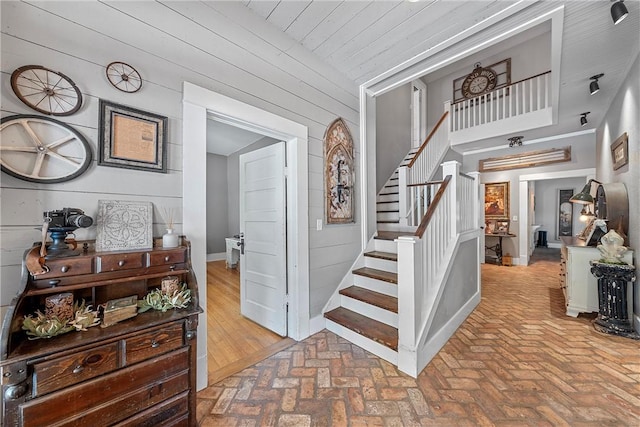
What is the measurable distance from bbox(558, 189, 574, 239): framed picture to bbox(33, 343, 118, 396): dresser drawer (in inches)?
481

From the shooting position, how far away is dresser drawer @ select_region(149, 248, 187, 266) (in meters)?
1.33

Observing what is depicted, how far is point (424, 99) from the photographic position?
6703 mm

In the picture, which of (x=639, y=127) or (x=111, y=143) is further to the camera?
(x=639, y=127)

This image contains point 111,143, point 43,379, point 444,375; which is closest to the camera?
point 43,379

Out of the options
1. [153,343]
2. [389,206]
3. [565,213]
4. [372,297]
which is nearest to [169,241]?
[153,343]

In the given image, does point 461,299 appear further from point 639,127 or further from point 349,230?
point 639,127

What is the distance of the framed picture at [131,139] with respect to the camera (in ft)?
4.59

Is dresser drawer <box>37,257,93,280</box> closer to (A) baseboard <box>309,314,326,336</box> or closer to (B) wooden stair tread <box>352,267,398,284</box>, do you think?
(A) baseboard <box>309,314,326,336</box>

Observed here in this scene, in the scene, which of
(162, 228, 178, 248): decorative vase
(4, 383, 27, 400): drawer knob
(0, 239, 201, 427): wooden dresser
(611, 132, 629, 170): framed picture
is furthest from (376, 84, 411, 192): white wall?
(4, 383, 27, 400): drawer knob

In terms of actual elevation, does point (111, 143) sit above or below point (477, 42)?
below

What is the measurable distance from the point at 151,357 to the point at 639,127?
4.46 meters

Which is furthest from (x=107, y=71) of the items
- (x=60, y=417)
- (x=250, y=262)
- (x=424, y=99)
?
(x=424, y=99)

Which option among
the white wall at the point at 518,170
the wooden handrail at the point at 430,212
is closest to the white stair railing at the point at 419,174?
the wooden handrail at the point at 430,212

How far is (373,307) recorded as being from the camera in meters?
2.59
